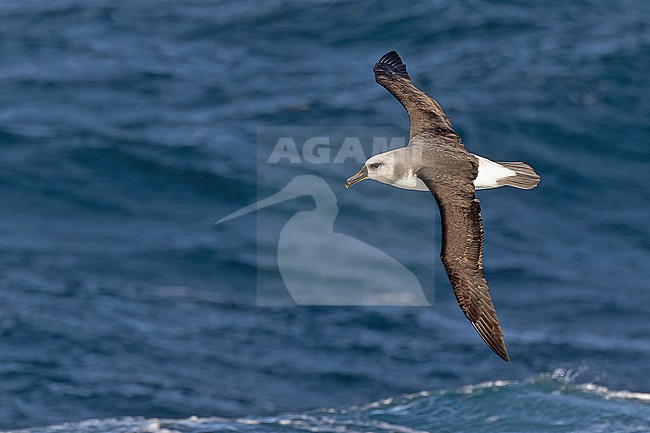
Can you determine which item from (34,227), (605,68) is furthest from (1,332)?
(605,68)

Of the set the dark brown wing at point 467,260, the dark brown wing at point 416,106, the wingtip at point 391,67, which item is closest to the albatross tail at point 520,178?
the dark brown wing at point 416,106

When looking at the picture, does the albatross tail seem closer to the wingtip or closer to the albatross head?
the albatross head

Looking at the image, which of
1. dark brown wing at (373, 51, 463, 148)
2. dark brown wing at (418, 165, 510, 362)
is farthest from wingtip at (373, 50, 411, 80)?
dark brown wing at (418, 165, 510, 362)

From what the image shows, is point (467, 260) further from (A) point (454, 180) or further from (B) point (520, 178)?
(B) point (520, 178)

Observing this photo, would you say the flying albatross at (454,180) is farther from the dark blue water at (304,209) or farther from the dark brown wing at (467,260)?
the dark blue water at (304,209)

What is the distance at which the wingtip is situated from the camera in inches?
578

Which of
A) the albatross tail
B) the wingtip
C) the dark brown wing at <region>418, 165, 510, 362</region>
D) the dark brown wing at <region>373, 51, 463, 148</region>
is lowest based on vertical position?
the dark brown wing at <region>418, 165, 510, 362</region>

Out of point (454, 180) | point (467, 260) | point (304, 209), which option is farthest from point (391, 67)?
point (304, 209)

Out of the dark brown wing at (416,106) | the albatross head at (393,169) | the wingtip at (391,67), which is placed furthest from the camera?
the wingtip at (391,67)

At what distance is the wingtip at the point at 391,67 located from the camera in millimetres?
14688

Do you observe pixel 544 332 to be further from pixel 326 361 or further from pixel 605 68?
pixel 605 68

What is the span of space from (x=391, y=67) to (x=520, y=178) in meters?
2.69

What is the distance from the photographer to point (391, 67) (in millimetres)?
14852

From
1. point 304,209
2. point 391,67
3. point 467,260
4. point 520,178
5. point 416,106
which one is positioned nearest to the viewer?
point 467,260
